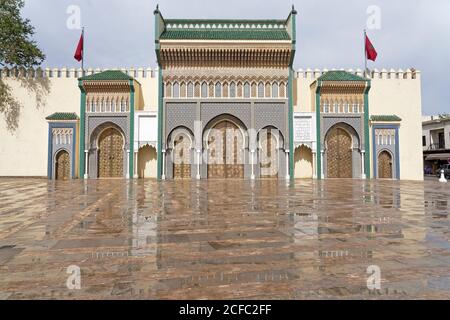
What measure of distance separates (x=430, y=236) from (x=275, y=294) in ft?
8.52

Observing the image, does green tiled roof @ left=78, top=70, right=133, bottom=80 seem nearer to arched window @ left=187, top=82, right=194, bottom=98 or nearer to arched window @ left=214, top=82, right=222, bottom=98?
arched window @ left=187, top=82, right=194, bottom=98

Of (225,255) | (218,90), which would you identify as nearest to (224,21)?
(218,90)

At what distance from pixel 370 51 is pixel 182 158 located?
14400 mm

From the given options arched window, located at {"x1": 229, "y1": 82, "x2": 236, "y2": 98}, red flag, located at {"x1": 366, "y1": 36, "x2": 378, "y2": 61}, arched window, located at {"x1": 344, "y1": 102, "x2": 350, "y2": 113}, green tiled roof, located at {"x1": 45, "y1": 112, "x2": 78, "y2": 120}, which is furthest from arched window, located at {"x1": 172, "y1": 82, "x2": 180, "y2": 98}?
red flag, located at {"x1": 366, "y1": 36, "x2": 378, "y2": 61}

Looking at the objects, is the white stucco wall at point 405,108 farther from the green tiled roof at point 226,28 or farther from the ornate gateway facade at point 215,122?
the green tiled roof at point 226,28

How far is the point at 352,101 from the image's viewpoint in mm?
19938

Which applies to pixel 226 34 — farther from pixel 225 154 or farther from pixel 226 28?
pixel 225 154

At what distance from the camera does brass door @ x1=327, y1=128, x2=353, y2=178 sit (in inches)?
778

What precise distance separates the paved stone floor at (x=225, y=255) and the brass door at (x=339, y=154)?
14.7 m

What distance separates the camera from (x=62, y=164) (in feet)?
63.5

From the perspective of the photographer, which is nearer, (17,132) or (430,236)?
(430,236)

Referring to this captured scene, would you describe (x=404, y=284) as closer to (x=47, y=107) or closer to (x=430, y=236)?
(x=430, y=236)

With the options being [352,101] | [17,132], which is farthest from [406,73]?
[17,132]

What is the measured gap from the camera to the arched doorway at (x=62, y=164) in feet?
63.4
